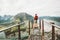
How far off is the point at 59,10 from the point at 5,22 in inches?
56.6

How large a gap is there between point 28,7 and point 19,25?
53 centimetres

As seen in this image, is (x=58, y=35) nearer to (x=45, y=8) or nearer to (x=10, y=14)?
(x=45, y=8)

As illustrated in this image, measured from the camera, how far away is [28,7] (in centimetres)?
378

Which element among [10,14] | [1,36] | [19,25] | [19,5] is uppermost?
[19,5]

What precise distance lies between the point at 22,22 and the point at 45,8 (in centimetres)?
71

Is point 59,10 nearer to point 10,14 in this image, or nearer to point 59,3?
point 59,3

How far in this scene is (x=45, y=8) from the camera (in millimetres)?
3787

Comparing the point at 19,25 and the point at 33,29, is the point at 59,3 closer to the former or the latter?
the point at 33,29

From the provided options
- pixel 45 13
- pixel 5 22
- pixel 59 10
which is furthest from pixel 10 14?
pixel 59 10

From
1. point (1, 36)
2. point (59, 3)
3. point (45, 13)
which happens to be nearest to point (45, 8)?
point (45, 13)

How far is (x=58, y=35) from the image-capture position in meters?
3.62

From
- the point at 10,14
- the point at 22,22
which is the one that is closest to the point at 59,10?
the point at 22,22

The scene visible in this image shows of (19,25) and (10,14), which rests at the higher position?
(10,14)

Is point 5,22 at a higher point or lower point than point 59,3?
lower
